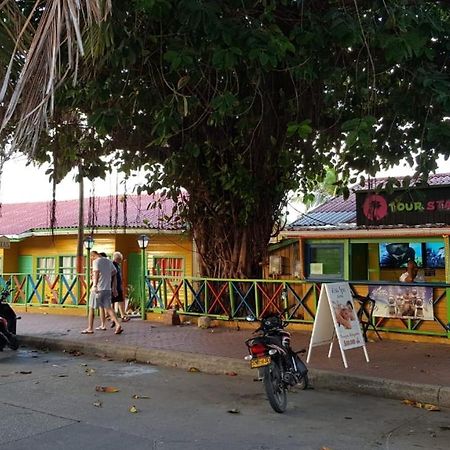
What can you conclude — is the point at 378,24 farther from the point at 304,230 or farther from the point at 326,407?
the point at 304,230

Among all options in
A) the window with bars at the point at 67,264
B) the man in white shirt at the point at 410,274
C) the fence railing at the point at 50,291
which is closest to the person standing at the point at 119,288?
the fence railing at the point at 50,291

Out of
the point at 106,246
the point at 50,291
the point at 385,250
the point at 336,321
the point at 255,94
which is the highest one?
the point at 255,94

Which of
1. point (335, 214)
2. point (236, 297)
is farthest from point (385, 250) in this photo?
point (236, 297)

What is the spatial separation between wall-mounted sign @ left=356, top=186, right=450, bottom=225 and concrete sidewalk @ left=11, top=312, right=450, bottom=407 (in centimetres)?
250

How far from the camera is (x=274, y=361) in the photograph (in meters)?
6.49

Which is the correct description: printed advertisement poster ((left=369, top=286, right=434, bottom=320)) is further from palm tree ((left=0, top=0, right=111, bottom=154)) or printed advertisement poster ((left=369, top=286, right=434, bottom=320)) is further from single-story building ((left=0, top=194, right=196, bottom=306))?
palm tree ((left=0, top=0, right=111, bottom=154))

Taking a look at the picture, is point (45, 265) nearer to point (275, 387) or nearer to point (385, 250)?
point (385, 250)

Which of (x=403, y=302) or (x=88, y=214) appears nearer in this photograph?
(x=403, y=302)

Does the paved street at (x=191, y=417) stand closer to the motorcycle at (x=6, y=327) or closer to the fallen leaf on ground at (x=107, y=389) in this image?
the fallen leaf on ground at (x=107, y=389)

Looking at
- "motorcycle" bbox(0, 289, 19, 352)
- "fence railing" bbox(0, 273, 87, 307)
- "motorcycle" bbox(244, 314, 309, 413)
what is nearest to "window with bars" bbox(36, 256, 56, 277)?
"fence railing" bbox(0, 273, 87, 307)

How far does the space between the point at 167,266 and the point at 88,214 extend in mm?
3264

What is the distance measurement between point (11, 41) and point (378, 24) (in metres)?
4.52

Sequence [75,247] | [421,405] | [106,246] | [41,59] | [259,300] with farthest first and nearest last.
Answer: [75,247]
[106,246]
[259,300]
[421,405]
[41,59]

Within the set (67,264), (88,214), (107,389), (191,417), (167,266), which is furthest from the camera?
(67,264)
